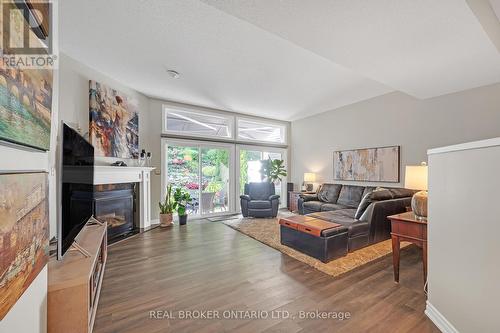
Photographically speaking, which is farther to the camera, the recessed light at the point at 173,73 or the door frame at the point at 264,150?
the door frame at the point at 264,150

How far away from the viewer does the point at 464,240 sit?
4.59 ft

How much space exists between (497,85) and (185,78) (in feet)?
16.3

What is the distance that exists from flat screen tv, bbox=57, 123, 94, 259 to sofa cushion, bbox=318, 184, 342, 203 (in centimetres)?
469

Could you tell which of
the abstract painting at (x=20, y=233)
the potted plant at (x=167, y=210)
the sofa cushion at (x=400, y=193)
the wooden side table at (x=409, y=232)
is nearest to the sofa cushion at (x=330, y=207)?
the sofa cushion at (x=400, y=193)

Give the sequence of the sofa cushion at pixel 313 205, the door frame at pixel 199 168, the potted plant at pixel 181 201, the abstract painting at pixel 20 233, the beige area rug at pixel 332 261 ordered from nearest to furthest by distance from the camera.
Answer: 1. the abstract painting at pixel 20 233
2. the beige area rug at pixel 332 261
3. the potted plant at pixel 181 201
4. the sofa cushion at pixel 313 205
5. the door frame at pixel 199 168

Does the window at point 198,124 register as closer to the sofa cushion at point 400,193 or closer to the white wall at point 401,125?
the white wall at point 401,125

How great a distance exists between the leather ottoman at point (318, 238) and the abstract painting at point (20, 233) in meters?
2.57

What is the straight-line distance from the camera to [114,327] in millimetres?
1591

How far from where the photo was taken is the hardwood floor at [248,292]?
163cm

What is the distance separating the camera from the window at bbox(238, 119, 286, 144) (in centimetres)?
611

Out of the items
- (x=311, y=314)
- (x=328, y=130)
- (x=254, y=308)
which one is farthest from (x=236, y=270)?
(x=328, y=130)

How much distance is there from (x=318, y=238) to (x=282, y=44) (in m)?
2.54

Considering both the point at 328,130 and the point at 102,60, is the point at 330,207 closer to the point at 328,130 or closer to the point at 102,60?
the point at 328,130

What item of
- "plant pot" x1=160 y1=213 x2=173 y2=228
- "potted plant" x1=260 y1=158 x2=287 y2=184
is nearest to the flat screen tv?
"plant pot" x1=160 y1=213 x2=173 y2=228
